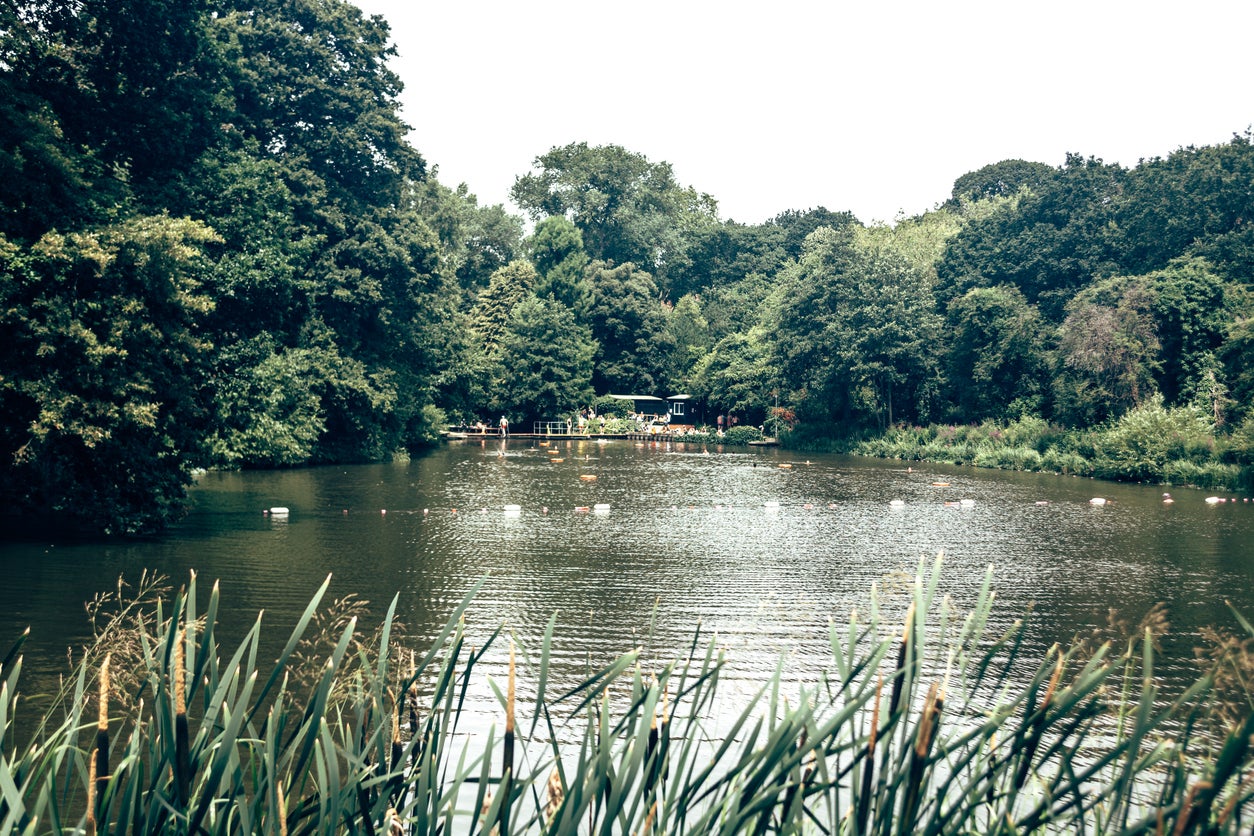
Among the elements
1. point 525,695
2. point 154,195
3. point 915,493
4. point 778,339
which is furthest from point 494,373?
point 525,695

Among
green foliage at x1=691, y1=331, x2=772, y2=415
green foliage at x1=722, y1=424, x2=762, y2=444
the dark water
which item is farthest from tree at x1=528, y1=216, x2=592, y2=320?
the dark water

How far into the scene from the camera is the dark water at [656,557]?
36.8 ft

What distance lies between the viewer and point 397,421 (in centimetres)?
3647

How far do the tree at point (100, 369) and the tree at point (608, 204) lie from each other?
221 feet

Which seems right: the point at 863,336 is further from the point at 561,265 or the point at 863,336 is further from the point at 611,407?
the point at 561,265

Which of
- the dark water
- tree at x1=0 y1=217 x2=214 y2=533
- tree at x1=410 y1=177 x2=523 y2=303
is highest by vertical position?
tree at x1=410 y1=177 x2=523 y2=303

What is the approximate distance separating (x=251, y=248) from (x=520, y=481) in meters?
10.9

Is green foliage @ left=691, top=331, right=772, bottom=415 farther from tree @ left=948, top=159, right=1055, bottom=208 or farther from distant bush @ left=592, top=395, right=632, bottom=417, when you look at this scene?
tree @ left=948, top=159, right=1055, bottom=208

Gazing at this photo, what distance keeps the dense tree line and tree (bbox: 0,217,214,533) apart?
44mm

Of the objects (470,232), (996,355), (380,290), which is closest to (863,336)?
(996,355)

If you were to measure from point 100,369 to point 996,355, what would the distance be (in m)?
37.0

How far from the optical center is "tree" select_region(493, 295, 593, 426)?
57062 millimetres

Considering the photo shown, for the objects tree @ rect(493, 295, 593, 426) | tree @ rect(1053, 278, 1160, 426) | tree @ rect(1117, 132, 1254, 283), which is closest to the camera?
tree @ rect(1053, 278, 1160, 426)

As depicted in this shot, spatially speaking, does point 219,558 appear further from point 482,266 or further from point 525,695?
point 482,266
